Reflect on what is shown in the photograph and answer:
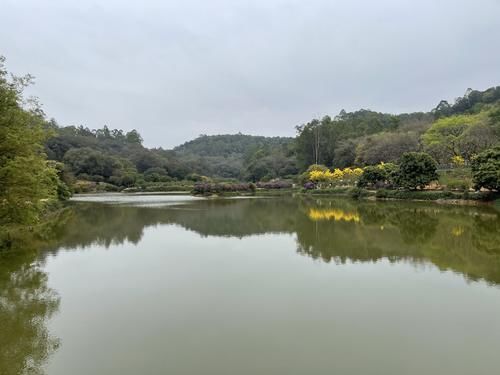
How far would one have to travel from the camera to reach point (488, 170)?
93.1ft

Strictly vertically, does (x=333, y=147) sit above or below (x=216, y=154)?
below

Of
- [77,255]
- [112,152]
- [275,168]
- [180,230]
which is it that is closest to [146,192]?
[275,168]

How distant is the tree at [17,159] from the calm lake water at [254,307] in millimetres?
1464

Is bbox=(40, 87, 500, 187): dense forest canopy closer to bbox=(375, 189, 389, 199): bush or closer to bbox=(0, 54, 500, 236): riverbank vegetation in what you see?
bbox=(0, 54, 500, 236): riverbank vegetation

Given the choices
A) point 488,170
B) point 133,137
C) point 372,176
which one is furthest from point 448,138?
point 133,137

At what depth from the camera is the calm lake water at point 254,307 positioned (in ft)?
17.7

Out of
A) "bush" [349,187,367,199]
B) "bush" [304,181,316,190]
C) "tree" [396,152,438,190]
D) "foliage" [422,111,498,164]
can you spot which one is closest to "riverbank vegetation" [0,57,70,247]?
"tree" [396,152,438,190]

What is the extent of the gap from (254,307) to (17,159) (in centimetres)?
820

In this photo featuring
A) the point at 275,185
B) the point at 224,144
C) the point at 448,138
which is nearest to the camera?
the point at 448,138

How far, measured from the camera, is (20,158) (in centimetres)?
1145

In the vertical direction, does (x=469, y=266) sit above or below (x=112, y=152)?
below

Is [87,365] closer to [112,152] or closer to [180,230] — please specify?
[180,230]

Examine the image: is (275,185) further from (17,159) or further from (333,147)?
(17,159)

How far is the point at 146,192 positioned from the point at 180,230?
160ft
